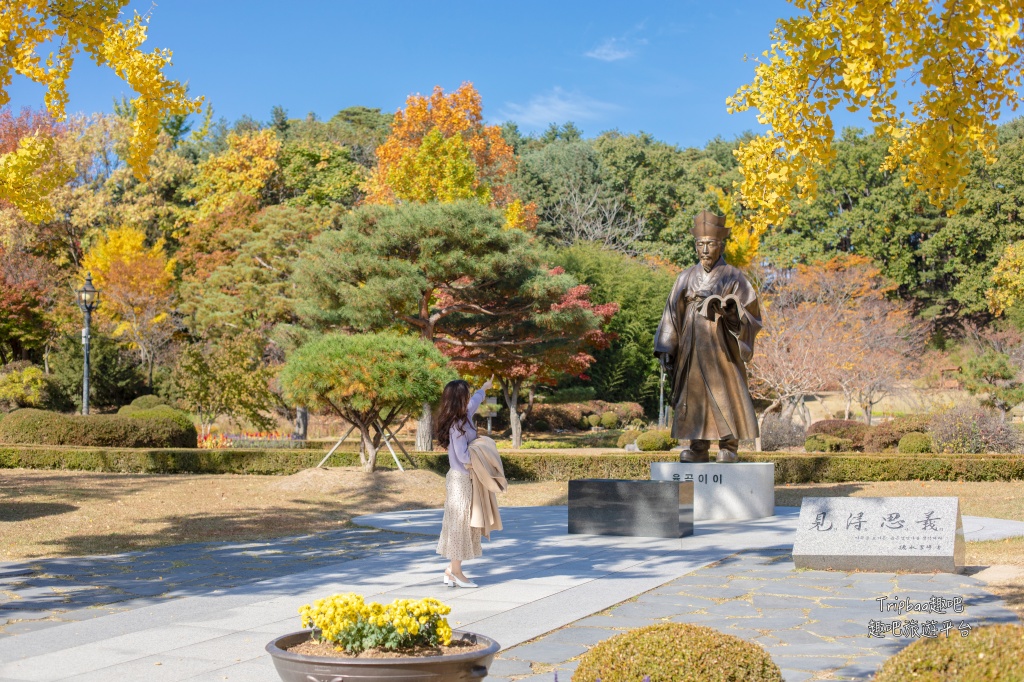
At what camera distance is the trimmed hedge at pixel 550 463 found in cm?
1852

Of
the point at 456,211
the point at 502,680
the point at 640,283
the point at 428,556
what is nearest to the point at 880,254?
the point at 640,283

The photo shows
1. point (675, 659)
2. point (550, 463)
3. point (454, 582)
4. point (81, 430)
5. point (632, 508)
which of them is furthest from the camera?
point (81, 430)

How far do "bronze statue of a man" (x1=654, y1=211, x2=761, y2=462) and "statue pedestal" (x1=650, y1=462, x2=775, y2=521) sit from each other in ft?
0.94

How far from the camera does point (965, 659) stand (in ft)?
9.98

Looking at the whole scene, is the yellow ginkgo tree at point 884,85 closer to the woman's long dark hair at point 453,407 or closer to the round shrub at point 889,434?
the woman's long dark hair at point 453,407

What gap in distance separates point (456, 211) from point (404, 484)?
9.67 meters

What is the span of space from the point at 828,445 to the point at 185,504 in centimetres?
1594

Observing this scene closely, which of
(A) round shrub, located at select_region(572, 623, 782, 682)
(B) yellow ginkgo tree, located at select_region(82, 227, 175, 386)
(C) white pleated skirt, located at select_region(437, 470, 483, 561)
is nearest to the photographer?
(A) round shrub, located at select_region(572, 623, 782, 682)

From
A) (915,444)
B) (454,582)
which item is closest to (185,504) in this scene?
(454,582)

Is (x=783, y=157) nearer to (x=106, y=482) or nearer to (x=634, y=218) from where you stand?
(x=106, y=482)

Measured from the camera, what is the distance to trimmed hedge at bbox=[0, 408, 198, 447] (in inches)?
856

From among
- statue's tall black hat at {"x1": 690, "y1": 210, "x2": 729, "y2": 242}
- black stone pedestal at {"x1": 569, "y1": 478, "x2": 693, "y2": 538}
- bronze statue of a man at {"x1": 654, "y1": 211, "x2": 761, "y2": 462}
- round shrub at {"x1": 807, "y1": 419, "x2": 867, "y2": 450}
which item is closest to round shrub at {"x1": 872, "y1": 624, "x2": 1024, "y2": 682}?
black stone pedestal at {"x1": 569, "y1": 478, "x2": 693, "y2": 538}

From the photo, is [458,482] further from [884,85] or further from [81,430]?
[81,430]

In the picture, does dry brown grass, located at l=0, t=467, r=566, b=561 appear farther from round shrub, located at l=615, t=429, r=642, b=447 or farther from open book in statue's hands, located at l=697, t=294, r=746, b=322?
round shrub, located at l=615, t=429, r=642, b=447
